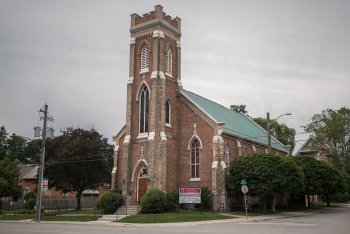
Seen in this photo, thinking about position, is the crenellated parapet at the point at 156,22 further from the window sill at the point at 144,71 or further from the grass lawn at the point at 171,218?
the grass lawn at the point at 171,218

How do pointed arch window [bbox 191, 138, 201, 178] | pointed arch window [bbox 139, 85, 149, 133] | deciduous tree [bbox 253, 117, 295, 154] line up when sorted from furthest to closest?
deciduous tree [bbox 253, 117, 295, 154] < pointed arch window [bbox 139, 85, 149, 133] < pointed arch window [bbox 191, 138, 201, 178]

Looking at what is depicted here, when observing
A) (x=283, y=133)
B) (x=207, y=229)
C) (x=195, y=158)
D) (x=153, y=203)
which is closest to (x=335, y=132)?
(x=283, y=133)

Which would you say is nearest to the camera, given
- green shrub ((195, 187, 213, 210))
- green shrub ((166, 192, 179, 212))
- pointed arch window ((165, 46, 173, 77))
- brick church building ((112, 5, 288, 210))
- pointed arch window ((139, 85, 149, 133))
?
green shrub ((166, 192, 179, 212))

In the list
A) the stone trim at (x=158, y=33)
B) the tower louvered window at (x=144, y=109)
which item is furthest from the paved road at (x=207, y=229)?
the stone trim at (x=158, y=33)

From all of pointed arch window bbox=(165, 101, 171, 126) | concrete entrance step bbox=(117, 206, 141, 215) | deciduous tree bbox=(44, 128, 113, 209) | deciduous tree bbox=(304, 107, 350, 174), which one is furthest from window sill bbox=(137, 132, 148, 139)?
deciduous tree bbox=(304, 107, 350, 174)

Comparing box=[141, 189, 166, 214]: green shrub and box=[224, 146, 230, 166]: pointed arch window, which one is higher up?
box=[224, 146, 230, 166]: pointed arch window

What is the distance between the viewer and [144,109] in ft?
125

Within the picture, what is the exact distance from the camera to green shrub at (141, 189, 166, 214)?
107 feet

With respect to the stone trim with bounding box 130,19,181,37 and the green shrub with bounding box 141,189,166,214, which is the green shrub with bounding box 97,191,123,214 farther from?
the stone trim with bounding box 130,19,181,37

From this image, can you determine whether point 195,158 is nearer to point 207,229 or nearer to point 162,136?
point 162,136

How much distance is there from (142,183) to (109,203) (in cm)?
361

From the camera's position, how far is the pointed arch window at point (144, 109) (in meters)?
38.0

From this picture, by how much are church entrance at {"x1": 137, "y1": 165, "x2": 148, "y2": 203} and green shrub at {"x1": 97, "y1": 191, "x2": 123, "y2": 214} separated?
6.65 feet

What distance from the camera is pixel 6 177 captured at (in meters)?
Result: 46.8
